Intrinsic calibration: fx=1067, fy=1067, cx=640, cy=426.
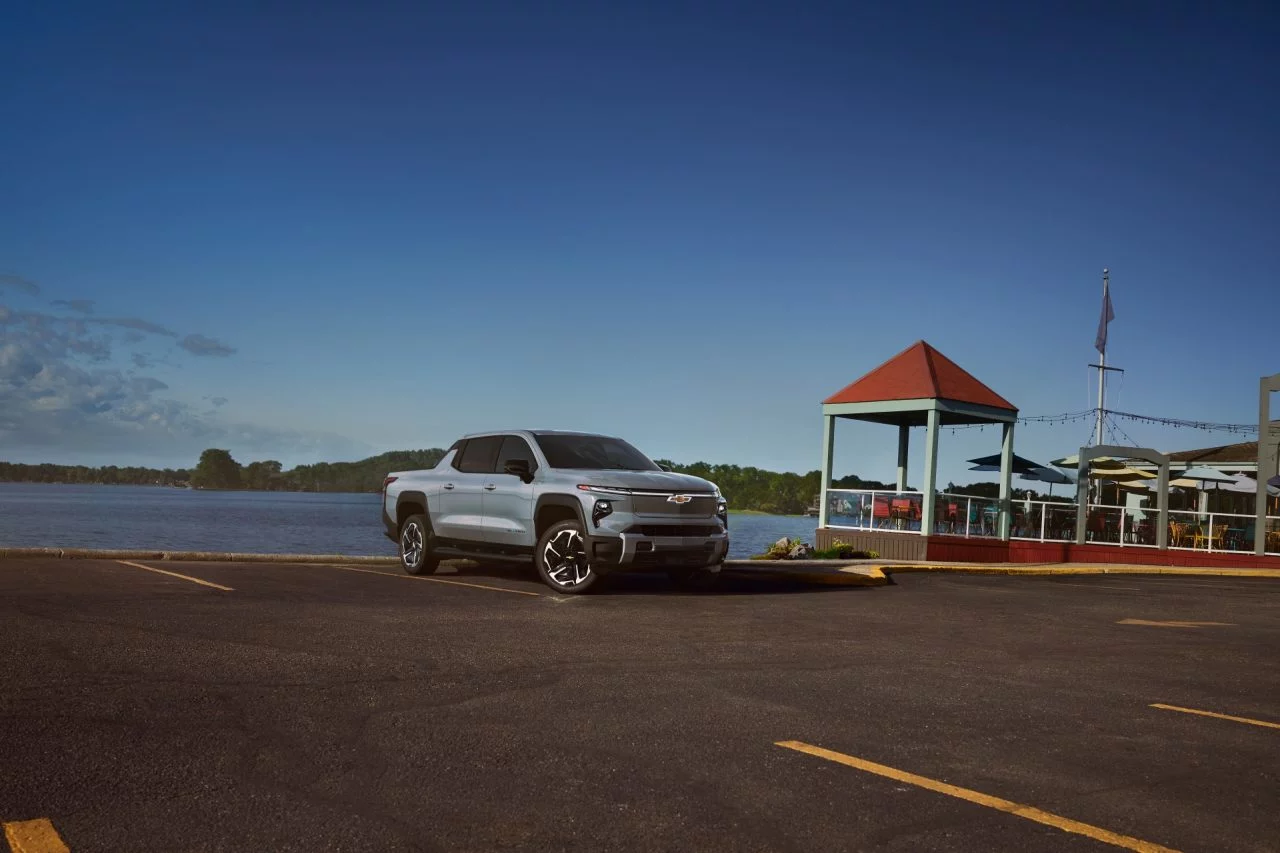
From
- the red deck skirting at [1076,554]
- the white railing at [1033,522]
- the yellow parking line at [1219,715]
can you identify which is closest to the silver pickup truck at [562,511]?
the yellow parking line at [1219,715]

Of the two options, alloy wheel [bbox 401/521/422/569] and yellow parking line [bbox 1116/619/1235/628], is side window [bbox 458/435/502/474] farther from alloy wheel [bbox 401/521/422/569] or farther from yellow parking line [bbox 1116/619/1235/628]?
yellow parking line [bbox 1116/619/1235/628]

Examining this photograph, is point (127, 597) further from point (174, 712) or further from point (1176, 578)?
point (1176, 578)

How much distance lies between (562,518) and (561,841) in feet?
28.7

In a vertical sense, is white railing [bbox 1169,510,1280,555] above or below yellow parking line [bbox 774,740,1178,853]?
above

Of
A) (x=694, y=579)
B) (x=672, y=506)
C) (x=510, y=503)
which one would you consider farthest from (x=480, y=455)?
(x=694, y=579)

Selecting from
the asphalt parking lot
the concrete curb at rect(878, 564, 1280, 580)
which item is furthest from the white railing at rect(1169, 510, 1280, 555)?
the asphalt parking lot

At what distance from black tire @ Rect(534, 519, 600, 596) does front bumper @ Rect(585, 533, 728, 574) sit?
262mm

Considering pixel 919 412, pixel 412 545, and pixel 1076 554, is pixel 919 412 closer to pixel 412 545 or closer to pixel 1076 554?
pixel 1076 554

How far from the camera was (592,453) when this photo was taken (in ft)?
43.9

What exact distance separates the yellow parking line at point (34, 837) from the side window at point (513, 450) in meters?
9.45

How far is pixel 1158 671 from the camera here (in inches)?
314

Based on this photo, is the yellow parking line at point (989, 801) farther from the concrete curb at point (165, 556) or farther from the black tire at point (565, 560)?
the concrete curb at point (165, 556)

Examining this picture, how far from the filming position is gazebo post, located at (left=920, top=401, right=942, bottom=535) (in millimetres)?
23797

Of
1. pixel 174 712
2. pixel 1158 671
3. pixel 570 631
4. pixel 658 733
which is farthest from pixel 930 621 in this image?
pixel 174 712
